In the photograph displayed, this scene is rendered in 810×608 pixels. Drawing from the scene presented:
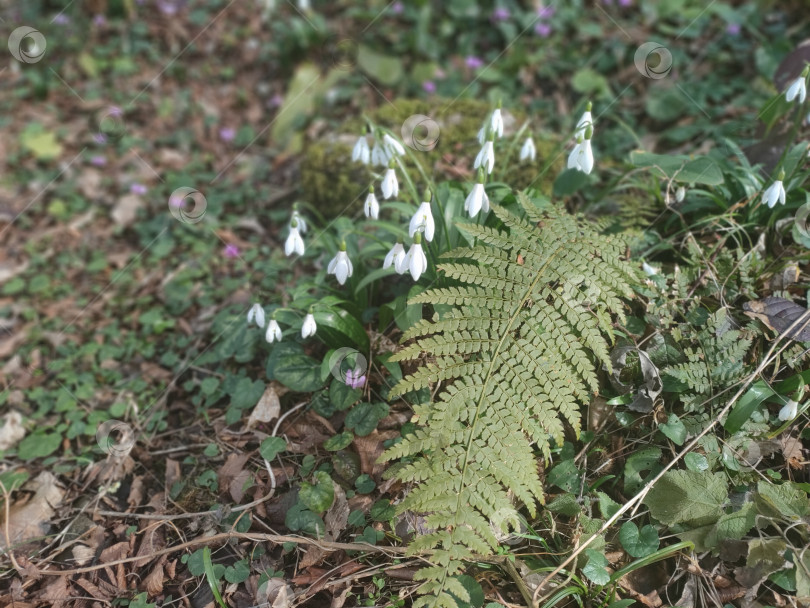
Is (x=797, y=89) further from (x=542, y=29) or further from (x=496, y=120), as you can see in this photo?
(x=542, y=29)

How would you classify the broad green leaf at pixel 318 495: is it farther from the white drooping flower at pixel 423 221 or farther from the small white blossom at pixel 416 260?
the white drooping flower at pixel 423 221

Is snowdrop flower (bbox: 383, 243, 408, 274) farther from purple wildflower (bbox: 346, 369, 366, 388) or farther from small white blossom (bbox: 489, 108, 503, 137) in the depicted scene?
small white blossom (bbox: 489, 108, 503, 137)

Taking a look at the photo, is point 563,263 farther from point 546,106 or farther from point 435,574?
point 546,106

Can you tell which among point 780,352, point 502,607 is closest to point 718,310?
point 780,352

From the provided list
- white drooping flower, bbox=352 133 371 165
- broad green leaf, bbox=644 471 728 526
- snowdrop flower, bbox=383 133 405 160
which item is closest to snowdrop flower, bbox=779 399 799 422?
broad green leaf, bbox=644 471 728 526

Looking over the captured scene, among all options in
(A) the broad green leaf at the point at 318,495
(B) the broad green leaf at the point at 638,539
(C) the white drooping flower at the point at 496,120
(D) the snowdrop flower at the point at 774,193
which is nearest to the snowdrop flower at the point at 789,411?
(B) the broad green leaf at the point at 638,539

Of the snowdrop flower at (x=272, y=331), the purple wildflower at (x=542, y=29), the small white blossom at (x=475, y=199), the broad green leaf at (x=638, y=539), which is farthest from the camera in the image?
the purple wildflower at (x=542, y=29)
